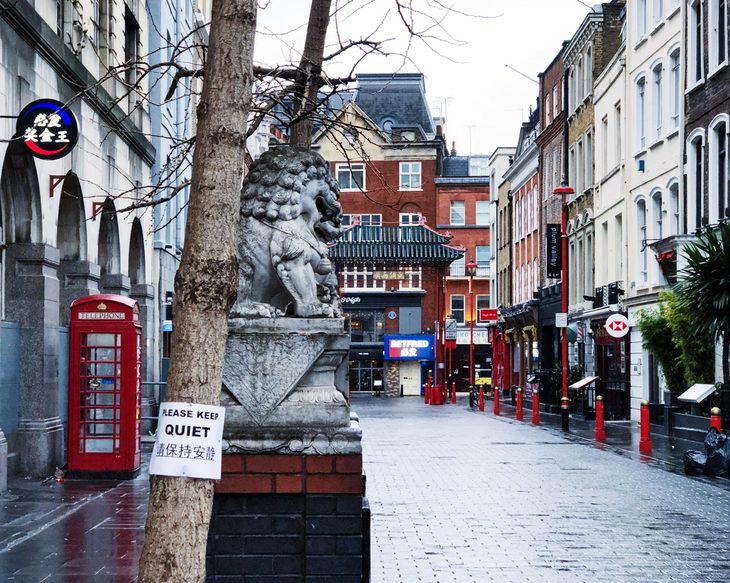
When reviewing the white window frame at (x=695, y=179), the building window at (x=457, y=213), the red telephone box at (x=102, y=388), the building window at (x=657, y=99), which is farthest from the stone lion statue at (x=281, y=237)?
the building window at (x=457, y=213)

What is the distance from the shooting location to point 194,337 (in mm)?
4586

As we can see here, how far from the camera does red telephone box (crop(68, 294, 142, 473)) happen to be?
17.0 meters

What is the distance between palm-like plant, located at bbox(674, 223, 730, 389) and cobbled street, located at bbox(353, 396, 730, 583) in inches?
110

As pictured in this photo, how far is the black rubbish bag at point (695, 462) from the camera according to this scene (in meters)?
18.5

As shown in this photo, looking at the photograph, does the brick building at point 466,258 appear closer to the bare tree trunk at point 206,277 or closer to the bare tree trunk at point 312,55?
the bare tree trunk at point 312,55

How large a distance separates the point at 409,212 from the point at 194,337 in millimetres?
83881

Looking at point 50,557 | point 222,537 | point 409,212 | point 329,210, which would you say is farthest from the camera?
point 409,212

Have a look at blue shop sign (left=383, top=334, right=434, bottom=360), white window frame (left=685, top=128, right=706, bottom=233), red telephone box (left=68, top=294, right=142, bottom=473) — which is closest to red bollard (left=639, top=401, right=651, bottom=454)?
white window frame (left=685, top=128, right=706, bottom=233)

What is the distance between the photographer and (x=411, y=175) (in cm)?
→ 8819

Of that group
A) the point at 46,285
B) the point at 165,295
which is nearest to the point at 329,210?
the point at 46,285

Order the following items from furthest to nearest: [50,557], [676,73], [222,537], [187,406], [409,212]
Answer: [409,212]
[676,73]
[50,557]
[222,537]
[187,406]

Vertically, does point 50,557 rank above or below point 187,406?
below

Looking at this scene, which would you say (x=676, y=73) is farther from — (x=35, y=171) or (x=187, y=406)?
(x=187, y=406)

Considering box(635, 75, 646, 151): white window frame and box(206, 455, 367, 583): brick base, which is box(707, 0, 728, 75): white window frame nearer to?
box(635, 75, 646, 151): white window frame
